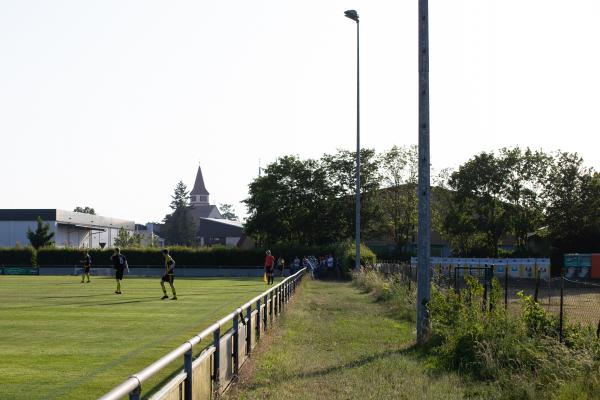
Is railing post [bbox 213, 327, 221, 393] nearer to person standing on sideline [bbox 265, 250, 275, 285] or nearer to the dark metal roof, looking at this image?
person standing on sideline [bbox 265, 250, 275, 285]

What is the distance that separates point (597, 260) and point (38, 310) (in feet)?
154

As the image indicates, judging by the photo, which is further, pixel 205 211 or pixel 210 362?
pixel 205 211

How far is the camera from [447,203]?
7531 cm

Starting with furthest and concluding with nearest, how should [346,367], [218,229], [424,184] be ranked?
[218,229]
[424,184]
[346,367]

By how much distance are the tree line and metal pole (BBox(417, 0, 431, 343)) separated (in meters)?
54.4

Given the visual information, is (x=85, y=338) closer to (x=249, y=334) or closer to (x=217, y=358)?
(x=249, y=334)

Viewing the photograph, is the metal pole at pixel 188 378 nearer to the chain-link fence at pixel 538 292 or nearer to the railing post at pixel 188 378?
the railing post at pixel 188 378

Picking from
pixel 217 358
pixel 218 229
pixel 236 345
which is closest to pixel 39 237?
pixel 218 229

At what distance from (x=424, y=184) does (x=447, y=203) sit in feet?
200

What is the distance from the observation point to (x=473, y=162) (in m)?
70.1

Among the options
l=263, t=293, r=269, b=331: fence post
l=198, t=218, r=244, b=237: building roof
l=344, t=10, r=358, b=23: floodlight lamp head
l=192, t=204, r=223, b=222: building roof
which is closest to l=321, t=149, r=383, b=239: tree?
l=344, t=10, r=358, b=23: floodlight lamp head

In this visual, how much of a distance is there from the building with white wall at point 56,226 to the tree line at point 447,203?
23616 millimetres

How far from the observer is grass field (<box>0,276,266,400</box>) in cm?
1058

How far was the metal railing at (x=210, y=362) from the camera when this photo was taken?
5.39 m
